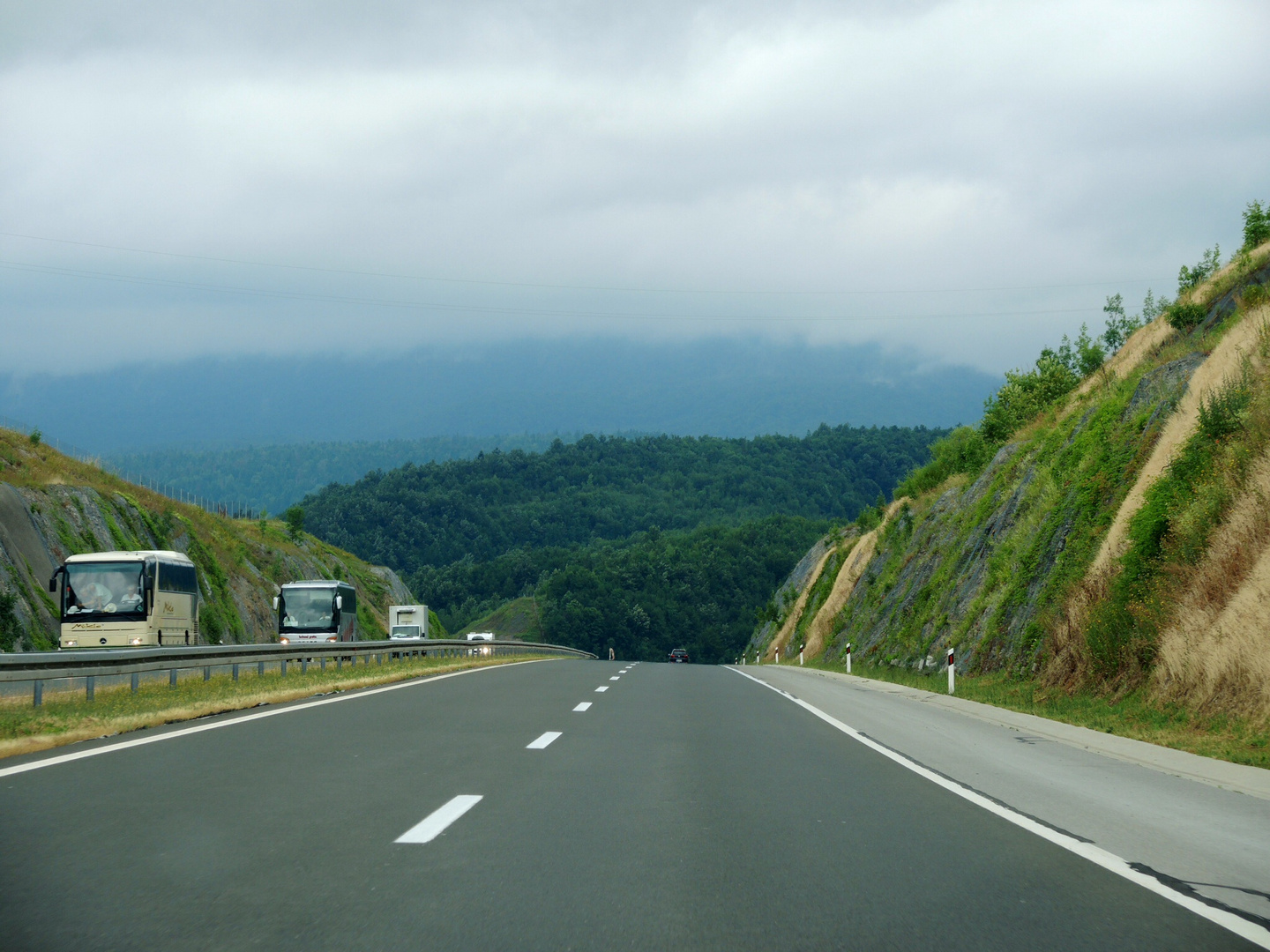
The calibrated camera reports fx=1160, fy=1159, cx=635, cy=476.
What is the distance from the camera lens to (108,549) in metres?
45.8

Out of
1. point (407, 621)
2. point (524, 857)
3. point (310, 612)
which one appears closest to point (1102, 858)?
point (524, 857)

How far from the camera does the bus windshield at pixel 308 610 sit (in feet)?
161

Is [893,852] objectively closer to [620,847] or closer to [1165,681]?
[620,847]

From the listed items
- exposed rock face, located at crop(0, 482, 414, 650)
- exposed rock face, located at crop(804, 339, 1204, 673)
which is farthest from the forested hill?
exposed rock face, located at crop(804, 339, 1204, 673)

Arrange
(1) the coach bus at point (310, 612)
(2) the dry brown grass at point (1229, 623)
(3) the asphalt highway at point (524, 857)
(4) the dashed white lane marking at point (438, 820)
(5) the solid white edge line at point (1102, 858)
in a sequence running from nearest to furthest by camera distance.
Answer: (3) the asphalt highway at point (524, 857) → (5) the solid white edge line at point (1102, 858) → (4) the dashed white lane marking at point (438, 820) → (2) the dry brown grass at point (1229, 623) → (1) the coach bus at point (310, 612)

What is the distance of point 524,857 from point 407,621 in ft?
205

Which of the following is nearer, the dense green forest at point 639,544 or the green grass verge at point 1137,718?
the green grass verge at point 1137,718

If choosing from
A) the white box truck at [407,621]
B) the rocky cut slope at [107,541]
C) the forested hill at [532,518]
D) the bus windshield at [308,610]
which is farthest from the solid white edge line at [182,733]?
the forested hill at [532,518]

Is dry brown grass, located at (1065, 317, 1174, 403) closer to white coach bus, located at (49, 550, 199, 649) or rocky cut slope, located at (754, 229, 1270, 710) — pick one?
rocky cut slope, located at (754, 229, 1270, 710)

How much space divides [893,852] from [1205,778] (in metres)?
4.81

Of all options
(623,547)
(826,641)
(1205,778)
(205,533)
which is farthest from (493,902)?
(623,547)

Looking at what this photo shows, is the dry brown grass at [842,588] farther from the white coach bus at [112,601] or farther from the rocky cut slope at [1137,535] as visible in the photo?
the white coach bus at [112,601]

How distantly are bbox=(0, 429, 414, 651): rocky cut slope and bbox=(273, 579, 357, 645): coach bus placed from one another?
2.91m

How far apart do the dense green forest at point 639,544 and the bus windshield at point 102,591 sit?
11903cm
